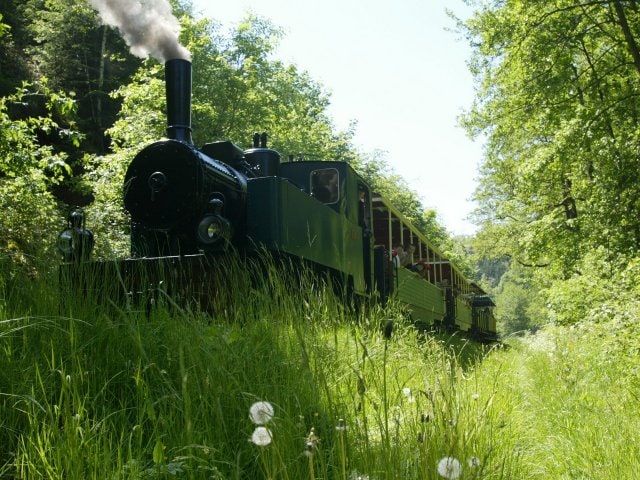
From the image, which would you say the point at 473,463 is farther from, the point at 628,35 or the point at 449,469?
the point at 628,35

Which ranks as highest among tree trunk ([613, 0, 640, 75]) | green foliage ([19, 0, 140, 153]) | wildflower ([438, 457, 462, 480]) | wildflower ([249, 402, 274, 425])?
green foliage ([19, 0, 140, 153])

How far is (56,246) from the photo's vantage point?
5.48 metres

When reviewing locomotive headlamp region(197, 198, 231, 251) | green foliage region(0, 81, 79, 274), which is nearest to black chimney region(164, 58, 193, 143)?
locomotive headlamp region(197, 198, 231, 251)

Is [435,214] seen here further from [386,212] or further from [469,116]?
[386,212]

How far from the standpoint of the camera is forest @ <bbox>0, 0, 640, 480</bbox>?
2496 millimetres

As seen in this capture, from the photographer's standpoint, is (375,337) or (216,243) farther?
(216,243)

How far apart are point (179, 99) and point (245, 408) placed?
455 centimetres

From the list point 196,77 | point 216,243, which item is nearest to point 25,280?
point 216,243

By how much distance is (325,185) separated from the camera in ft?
28.2

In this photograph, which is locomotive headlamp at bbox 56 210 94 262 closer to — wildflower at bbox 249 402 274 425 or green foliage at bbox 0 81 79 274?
green foliage at bbox 0 81 79 274

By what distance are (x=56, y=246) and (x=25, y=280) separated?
1.41 meters

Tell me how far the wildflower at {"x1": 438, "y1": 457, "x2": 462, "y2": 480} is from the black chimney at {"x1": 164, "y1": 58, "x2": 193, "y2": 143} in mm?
5504

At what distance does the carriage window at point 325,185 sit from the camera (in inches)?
336

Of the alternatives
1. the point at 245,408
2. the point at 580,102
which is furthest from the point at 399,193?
the point at 245,408
